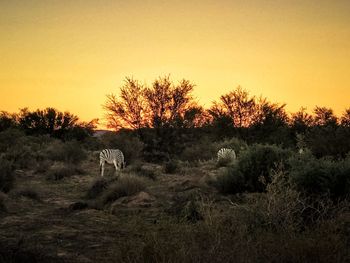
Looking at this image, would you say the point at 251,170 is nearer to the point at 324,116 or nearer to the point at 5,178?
the point at 5,178

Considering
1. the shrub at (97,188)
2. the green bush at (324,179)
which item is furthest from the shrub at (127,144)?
the green bush at (324,179)

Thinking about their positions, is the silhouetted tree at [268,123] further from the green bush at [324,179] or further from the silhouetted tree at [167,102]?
the green bush at [324,179]

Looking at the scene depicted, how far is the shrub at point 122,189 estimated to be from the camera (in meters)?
12.6

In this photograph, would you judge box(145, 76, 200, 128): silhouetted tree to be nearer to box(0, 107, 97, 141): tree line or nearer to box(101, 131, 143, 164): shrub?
box(101, 131, 143, 164): shrub

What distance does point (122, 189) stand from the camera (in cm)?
1291

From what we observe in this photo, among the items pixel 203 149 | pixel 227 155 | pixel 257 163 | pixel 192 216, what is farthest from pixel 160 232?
pixel 203 149

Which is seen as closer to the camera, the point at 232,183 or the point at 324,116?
the point at 232,183

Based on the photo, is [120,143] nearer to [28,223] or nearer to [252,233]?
[28,223]

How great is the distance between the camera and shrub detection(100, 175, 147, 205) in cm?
1258

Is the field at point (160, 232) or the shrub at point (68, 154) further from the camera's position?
the shrub at point (68, 154)

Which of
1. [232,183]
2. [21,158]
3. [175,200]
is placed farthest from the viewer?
[21,158]

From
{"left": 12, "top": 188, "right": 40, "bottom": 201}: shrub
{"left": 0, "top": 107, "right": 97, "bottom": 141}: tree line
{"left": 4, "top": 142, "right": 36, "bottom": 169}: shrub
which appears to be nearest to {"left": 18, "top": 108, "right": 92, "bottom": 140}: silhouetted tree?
{"left": 0, "top": 107, "right": 97, "bottom": 141}: tree line

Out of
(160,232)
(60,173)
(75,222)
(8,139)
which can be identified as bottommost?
(75,222)

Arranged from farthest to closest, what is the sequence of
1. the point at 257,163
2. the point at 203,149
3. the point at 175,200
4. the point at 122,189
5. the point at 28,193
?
the point at 203,149 → the point at 28,193 → the point at 122,189 → the point at 257,163 → the point at 175,200
